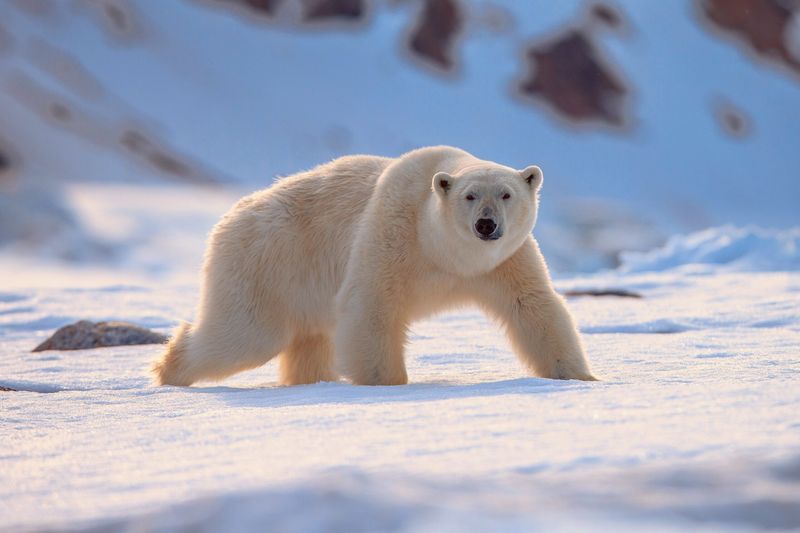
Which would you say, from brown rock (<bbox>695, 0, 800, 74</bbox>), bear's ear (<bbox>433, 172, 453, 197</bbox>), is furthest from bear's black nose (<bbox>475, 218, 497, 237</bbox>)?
brown rock (<bbox>695, 0, 800, 74</bbox>)

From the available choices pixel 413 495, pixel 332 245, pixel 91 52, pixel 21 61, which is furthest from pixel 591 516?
pixel 91 52

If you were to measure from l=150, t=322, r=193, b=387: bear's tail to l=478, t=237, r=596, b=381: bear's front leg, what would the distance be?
150 centimetres

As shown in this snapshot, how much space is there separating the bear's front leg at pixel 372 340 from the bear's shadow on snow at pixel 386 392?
0.18 metres

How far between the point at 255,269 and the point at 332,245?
40 cm

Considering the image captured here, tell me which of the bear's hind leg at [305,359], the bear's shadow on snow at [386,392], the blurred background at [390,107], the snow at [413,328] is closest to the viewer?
the snow at [413,328]

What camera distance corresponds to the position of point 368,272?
4.42 meters

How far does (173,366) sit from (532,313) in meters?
1.77

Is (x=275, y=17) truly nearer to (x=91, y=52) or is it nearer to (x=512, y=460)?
(x=91, y=52)


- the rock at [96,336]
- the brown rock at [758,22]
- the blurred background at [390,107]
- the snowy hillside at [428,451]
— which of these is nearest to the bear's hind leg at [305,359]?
the snowy hillside at [428,451]

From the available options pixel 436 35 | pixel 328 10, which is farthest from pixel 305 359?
pixel 328 10

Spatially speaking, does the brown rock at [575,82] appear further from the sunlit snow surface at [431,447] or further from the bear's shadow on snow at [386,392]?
the bear's shadow on snow at [386,392]

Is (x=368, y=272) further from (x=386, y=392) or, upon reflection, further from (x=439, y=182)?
(x=386, y=392)

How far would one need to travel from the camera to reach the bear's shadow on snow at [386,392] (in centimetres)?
348

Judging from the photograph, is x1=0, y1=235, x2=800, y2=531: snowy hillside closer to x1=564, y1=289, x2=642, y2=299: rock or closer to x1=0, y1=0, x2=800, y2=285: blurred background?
x1=564, y1=289, x2=642, y2=299: rock
